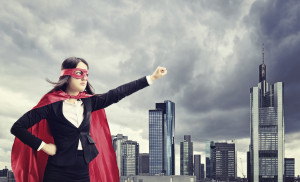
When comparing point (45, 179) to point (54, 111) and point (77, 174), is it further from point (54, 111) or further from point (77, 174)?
point (54, 111)

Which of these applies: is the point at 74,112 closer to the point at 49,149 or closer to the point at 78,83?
the point at 78,83

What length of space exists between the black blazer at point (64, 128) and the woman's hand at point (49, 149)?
110 millimetres

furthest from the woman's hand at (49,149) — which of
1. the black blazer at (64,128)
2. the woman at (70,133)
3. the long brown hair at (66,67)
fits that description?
the long brown hair at (66,67)

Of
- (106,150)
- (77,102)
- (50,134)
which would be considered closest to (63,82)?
(77,102)

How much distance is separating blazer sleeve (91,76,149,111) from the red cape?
0.18 metres

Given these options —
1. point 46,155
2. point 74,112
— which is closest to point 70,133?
point 74,112

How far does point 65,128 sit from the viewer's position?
738 cm

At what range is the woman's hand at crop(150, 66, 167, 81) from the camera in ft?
24.9

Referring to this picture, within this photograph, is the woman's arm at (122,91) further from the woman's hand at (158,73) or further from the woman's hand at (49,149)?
the woman's hand at (49,149)

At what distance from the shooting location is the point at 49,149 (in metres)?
7.11

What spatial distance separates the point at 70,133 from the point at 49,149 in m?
0.47

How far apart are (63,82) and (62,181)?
1.74m

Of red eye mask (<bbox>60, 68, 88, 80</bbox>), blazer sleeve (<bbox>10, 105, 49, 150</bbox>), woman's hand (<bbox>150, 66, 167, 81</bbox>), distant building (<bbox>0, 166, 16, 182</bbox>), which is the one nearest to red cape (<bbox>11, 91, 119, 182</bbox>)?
blazer sleeve (<bbox>10, 105, 49, 150</bbox>)

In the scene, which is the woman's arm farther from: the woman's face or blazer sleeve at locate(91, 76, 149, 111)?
the woman's face
